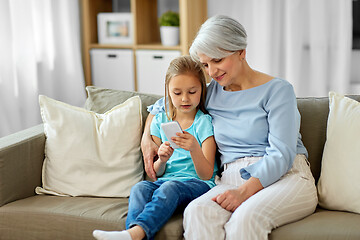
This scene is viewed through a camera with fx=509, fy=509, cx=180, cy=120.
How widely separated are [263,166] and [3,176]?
98 centimetres

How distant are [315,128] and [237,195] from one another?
49 centimetres

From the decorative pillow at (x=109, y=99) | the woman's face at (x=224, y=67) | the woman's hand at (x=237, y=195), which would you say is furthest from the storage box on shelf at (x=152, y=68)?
the woman's hand at (x=237, y=195)

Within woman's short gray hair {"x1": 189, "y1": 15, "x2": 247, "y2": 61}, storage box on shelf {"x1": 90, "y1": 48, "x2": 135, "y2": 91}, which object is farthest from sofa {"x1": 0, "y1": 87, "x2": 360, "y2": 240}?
storage box on shelf {"x1": 90, "y1": 48, "x2": 135, "y2": 91}

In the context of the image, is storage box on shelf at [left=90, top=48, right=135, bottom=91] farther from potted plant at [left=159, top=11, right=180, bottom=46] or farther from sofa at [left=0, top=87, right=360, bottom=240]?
sofa at [left=0, top=87, right=360, bottom=240]

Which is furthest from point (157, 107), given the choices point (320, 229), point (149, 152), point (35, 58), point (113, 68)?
point (113, 68)

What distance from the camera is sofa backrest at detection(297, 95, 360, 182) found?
6.49ft

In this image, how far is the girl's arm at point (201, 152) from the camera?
176cm

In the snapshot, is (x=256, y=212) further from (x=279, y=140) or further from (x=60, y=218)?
(x=60, y=218)

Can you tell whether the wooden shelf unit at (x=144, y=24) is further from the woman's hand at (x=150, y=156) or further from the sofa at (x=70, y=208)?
the woman's hand at (x=150, y=156)

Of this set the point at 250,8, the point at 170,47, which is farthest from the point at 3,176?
the point at 250,8

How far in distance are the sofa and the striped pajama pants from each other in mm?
46

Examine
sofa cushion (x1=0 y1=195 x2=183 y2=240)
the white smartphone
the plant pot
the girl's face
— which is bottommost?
sofa cushion (x1=0 y1=195 x2=183 y2=240)

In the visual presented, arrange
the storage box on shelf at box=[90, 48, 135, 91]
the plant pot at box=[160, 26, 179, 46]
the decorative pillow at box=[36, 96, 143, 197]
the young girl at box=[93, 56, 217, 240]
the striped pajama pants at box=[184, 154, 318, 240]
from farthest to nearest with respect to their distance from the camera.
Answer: the storage box on shelf at box=[90, 48, 135, 91] < the plant pot at box=[160, 26, 179, 46] < the decorative pillow at box=[36, 96, 143, 197] < the young girl at box=[93, 56, 217, 240] < the striped pajama pants at box=[184, 154, 318, 240]

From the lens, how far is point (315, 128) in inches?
78.5
